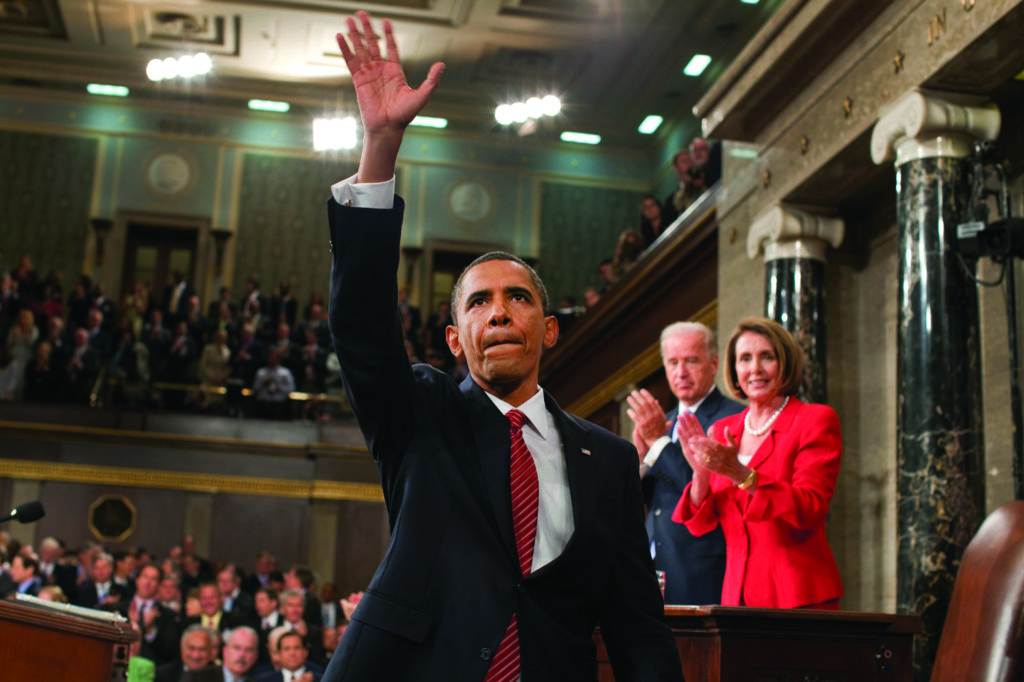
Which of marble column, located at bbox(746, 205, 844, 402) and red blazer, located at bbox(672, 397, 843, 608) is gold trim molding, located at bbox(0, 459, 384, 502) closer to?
marble column, located at bbox(746, 205, 844, 402)

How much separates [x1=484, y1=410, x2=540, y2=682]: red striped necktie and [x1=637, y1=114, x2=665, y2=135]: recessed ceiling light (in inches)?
625

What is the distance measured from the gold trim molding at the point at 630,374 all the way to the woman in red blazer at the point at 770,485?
436 centimetres

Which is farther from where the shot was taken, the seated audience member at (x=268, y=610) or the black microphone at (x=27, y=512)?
the seated audience member at (x=268, y=610)

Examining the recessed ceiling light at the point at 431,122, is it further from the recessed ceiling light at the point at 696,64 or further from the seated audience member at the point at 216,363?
the seated audience member at the point at 216,363

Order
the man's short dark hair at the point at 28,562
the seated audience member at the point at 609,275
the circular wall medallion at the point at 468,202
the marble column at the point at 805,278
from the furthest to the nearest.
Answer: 1. the circular wall medallion at the point at 468,202
2. the seated audience member at the point at 609,275
3. the man's short dark hair at the point at 28,562
4. the marble column at the point at 805,278

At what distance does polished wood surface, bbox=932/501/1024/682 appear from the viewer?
2.71 m

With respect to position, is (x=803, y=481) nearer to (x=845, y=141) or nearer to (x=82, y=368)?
(x=845, y=141)

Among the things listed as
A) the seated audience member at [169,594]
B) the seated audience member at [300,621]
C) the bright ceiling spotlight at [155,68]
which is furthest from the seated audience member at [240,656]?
the bright ceiling spotlight at [155,68]

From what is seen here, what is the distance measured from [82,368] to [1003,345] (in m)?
11.7

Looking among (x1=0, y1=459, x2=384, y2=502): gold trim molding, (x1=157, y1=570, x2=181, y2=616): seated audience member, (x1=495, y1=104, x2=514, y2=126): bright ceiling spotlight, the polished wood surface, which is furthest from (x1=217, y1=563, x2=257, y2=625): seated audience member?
(x1=495, y1=104, x2=514, y2=126): bright ceiling spotlight

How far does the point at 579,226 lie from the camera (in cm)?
1862

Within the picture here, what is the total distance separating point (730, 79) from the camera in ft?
20.7

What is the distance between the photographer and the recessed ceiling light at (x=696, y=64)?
1563 centimetres

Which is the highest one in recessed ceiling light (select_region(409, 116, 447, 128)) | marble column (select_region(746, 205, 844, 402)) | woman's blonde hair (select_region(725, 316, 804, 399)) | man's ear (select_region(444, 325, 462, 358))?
recessed ceiling light (select_region(409, 116, 447, 128))
